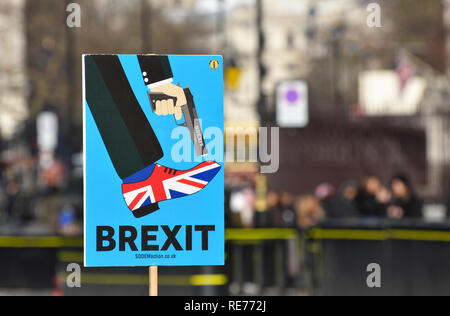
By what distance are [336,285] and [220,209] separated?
24.4ft

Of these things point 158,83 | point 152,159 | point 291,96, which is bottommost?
point 152,159

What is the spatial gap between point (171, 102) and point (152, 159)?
359 millimetres

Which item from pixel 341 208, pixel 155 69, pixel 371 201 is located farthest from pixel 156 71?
pixel 371 201

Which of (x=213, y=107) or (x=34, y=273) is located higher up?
(x=213, y=107)

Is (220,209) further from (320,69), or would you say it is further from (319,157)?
(320,69)

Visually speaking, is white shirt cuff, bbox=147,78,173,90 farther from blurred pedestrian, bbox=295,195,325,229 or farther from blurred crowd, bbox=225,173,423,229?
blurred pedestrian, bbox=295,195,325,229

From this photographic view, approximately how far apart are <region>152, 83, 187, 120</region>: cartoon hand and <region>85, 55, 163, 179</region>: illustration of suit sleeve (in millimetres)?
90

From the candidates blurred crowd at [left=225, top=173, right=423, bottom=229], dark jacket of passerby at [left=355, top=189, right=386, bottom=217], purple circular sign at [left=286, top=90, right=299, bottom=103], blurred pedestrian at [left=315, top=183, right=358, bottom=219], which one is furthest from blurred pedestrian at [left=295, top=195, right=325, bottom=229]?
purple circular sign at [left=286, top=90, right=299, bottom=103]

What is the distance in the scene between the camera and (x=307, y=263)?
13938 mm

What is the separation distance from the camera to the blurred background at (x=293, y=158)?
1211 cm

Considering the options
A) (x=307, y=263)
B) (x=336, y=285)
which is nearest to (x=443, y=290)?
(x=336, y=285)

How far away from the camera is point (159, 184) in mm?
5410

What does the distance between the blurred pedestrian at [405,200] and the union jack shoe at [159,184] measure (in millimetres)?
8206

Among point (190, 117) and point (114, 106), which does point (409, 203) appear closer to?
point (190, 117)
